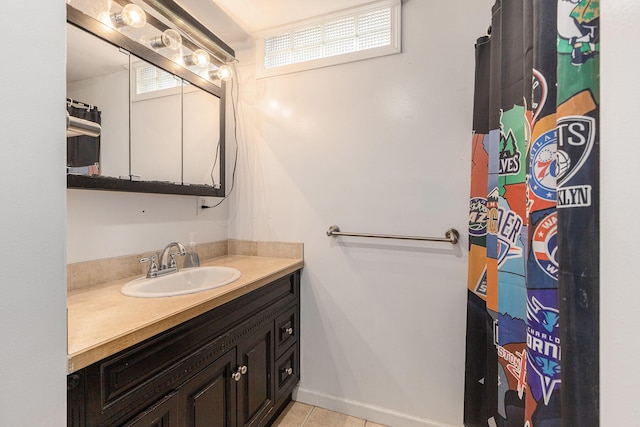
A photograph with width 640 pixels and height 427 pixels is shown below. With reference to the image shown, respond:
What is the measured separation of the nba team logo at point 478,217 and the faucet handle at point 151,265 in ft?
5.02

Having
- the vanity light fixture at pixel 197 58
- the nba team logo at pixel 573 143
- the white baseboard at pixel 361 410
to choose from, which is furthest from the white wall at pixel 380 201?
the nba team logo at pixel 573 143

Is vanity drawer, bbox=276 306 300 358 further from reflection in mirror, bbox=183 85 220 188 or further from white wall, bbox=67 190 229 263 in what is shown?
reflection in mirror, bbox=183 85 220 188

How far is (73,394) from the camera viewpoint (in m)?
0.71

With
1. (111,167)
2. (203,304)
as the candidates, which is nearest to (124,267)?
(111,167)

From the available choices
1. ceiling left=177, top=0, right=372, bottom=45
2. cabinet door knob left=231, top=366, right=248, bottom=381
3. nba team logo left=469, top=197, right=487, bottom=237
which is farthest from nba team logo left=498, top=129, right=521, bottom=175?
cabinet door knob left=231, top=366, right=248, bottom=381

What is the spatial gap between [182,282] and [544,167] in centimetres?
155

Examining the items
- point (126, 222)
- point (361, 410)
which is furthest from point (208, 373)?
point (361, 410)

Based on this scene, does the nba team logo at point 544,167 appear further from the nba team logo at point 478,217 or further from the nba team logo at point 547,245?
the nba team logo at point 478,217

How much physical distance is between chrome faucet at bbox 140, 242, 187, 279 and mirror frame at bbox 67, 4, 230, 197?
30 cm

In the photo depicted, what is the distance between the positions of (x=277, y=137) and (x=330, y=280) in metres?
0.97

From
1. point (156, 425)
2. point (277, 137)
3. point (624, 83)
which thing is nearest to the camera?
point (624, 83)

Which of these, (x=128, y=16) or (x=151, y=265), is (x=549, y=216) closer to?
(x=151, y=265)

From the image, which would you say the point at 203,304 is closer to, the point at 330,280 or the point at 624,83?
the point at 330,280

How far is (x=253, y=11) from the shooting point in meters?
1.68
